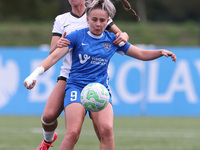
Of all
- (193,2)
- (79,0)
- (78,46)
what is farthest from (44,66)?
(193,2)

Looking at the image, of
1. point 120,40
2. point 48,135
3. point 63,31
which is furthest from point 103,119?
point 48,135

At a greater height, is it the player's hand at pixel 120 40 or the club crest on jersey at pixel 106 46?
the player's hand at pixel 120 40

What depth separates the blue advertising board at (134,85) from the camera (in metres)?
16.5

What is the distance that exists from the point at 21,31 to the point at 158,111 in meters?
12.1

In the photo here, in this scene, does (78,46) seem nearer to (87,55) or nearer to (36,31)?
(87,55)

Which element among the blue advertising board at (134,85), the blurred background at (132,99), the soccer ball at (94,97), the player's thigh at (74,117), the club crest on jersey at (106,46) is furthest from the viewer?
the blue advertising board at (134,85)

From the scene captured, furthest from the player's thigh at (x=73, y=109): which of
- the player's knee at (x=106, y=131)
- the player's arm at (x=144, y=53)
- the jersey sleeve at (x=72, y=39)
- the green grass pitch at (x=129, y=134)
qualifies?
the green grass pitch at (x=129, y=134)

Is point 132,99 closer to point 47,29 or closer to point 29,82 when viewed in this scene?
point 29,82

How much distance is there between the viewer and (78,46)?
7.05 metres

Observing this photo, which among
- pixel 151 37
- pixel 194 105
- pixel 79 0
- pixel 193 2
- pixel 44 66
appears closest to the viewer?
pixel 44 66

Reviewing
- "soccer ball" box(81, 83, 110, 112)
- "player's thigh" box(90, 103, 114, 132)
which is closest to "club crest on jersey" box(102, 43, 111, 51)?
"soccer ball" box(81, 83, 110, 112)

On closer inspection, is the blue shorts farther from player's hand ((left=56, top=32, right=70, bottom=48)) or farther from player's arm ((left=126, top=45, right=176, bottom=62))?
player's arm ((left=126, top=45, right=176, bottom=62))

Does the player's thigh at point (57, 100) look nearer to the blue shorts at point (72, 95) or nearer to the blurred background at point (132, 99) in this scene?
the blue shorts at point (72, 95)

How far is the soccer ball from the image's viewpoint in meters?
6.67
